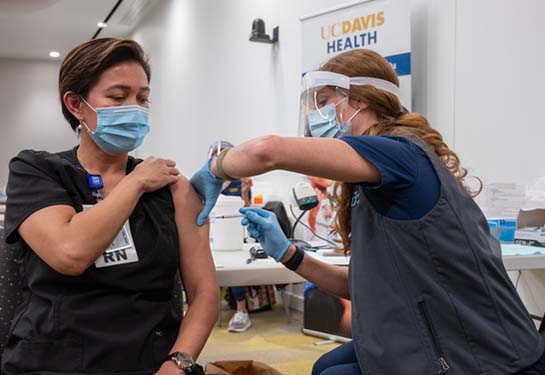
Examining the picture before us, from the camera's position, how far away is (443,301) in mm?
979

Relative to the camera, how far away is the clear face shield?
4.40ft

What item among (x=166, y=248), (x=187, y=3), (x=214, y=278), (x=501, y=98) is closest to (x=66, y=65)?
(x=166, y=248)

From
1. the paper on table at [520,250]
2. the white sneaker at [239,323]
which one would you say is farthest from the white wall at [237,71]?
the white sneaker at [239,323]

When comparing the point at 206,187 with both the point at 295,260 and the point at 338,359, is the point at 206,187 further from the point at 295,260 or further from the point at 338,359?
the point at 338,359

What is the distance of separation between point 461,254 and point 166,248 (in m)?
0.67

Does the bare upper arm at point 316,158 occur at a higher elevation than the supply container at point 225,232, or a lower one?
higher

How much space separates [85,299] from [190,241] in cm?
29

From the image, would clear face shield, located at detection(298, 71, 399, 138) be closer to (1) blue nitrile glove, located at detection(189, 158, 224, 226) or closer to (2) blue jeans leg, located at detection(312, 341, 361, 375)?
(1) blue nitrile glove, located at detection(189, 158, 224, 226)

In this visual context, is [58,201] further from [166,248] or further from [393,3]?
[393,3]

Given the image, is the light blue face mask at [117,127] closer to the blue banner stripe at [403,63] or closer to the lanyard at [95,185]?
the lanyard at [95,185]

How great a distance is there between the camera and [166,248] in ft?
4.11

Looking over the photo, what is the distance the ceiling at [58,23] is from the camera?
7387mm

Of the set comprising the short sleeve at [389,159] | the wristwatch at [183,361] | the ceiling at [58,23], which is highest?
the ceiling at [58,23]

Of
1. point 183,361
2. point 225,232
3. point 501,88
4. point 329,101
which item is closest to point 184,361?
point 183,361
